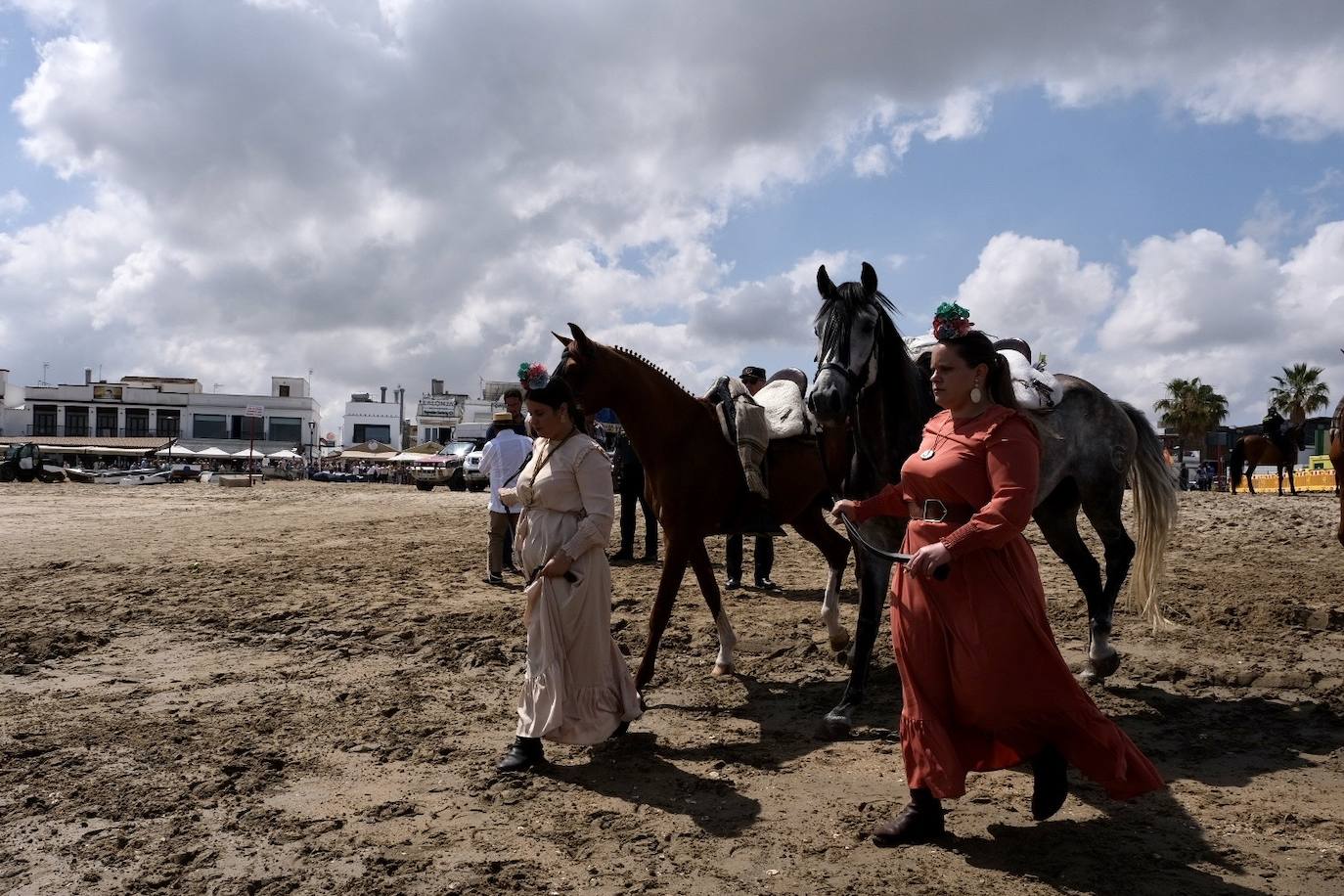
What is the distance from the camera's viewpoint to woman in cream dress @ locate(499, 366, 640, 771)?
4273 mm

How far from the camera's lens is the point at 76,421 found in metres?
78.6

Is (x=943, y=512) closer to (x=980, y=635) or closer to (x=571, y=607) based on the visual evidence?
(x=980, y=635)

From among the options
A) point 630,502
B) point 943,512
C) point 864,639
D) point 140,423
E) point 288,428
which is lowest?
point 864,639

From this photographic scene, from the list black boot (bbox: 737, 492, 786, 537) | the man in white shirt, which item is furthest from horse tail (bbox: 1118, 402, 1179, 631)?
the man in white shirt

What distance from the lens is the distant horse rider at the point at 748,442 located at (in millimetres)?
5898

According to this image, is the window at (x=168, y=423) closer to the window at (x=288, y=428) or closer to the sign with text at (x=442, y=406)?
the window at (x=288, y=428)

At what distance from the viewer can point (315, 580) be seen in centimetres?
968

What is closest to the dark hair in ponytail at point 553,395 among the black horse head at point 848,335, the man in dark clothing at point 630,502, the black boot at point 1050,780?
the black horse head at point 848,335

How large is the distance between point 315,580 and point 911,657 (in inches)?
317

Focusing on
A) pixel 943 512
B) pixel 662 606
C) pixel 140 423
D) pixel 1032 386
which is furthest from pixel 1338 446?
pixel 140 423

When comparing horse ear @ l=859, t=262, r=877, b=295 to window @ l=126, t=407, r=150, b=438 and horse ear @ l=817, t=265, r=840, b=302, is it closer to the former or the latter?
horse ear @ l=817, t=265, r=840, b=302

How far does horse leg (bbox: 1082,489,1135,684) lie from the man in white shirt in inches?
225

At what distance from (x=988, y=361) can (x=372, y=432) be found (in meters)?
94.0

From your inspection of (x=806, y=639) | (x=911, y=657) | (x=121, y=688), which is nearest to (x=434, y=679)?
(x=121, y=688)
